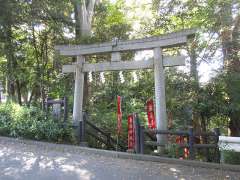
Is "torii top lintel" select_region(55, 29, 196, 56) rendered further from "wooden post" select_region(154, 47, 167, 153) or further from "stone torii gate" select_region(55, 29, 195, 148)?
"wooden post" select_region(154, 47, 167, 153)

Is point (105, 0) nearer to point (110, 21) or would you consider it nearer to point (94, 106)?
point (110, 21)

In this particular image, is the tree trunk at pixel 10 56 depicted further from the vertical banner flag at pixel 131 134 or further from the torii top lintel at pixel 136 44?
the vertical banner flag at pixel 131 134

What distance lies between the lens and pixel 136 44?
928 cm

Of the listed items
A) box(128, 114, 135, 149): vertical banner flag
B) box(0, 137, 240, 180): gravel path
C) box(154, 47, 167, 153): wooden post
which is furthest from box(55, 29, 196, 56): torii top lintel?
box(0, 137, 240, 180): gravel path

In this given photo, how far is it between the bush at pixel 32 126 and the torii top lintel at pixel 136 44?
8.21ft

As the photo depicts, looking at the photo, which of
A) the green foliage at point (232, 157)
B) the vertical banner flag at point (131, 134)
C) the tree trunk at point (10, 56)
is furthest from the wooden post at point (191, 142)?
the tree trunk at point (10, 56)

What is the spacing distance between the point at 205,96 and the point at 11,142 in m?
6.67

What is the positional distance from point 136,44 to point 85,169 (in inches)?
168

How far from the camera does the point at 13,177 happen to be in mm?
6023

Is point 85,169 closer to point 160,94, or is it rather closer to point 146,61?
point 160,94

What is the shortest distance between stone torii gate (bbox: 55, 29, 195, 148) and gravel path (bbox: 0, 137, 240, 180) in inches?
68.5

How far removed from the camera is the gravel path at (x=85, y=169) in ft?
20.4

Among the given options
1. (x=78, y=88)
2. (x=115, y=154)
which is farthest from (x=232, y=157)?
(x=78, y=88)

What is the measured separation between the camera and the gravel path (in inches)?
245
